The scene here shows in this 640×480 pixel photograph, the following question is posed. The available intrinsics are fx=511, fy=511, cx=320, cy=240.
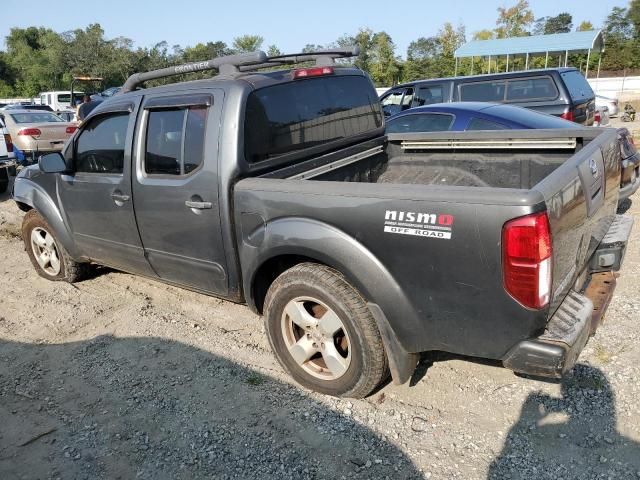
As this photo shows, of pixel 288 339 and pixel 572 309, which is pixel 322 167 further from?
pixel 572 309

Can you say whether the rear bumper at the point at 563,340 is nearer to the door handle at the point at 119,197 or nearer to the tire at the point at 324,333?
the tire at the point at 324,333

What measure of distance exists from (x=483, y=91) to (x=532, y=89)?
97 cm

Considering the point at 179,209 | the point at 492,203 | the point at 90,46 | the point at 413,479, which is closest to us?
the point at 492,203

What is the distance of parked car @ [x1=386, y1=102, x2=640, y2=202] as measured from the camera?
530 centimetres

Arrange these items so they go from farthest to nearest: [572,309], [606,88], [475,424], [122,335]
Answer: [606,88]
[122,335]
[475,424]
[572,309]

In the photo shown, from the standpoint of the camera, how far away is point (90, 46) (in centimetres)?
5294

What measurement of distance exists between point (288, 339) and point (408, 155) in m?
2.09

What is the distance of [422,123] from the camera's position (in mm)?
6730

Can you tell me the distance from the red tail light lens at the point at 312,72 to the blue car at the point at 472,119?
2.72 m

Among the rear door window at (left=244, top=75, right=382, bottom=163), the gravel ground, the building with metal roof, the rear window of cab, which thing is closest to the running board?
the rear door window at (left=244, top=75, right=382, bottom=163)

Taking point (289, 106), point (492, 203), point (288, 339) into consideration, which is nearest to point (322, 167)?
point (289, 106)

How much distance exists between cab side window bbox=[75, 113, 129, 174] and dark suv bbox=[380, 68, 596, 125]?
6.32m

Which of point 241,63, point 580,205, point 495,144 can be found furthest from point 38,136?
point 580,205

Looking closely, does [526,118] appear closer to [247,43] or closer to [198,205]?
[198,205]
